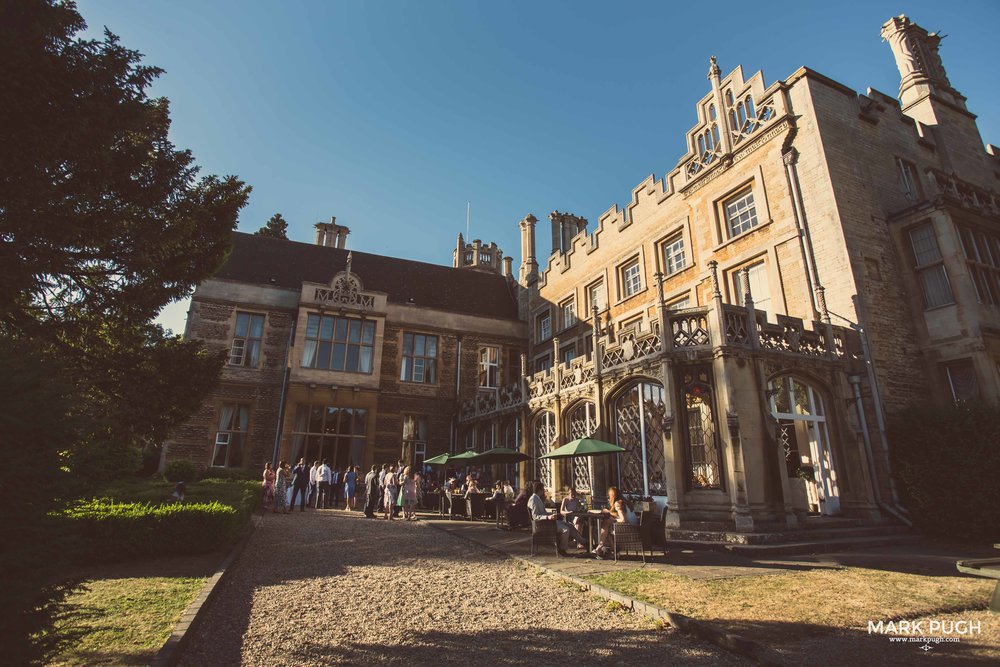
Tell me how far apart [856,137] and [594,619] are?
16001 millimetres

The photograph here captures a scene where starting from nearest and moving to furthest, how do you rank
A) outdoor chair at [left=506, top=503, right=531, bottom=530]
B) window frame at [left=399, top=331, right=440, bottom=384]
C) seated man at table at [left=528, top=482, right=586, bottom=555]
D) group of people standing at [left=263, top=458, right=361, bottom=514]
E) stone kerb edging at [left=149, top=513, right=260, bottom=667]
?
1. stone kerb edging at [left=149, top=513, right=260, bottom=667]
2. seated man at table at [left=528, top=482, right=586, bottom=555]
3. outdoor chair at [left=506, top=503, right=531, bottom=530]
4. group of people standing at [left=263, top=458, right=361, bottom=514]
5. window frame at [left=399, top=331, right=440, bottom=384]

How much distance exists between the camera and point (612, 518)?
951cm

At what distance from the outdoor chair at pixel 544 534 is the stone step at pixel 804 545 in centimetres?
235

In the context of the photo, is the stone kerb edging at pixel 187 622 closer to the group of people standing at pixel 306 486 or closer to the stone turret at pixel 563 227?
the group of people standing at pixel 306 486

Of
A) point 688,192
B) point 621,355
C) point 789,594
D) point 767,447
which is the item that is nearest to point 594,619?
point 789,594

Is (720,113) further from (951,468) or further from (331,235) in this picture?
(331,235)

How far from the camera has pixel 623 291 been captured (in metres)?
20.1

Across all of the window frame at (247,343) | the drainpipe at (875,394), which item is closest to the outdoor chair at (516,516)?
the drainpipe at (875,394)

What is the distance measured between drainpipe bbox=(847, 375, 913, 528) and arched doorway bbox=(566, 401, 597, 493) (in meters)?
6.40

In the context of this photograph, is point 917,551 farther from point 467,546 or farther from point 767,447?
point 467,546

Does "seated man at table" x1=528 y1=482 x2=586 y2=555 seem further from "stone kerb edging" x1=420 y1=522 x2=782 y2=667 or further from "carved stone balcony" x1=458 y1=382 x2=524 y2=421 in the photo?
"carved stone balcony" x1=458 y1=382 x2=524 y2=421

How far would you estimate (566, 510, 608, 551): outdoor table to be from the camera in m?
9.62

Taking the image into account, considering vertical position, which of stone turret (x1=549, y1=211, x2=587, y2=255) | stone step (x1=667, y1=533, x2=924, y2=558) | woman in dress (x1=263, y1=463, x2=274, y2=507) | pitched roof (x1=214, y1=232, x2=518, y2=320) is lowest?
stone step (x1=667, y1=533, x2=924, y2=558)

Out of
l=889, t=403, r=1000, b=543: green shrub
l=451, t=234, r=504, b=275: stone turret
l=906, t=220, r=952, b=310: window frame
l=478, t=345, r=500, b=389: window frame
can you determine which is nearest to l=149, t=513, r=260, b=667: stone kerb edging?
l=889, t=403, r=1000, b=543: green shrub
